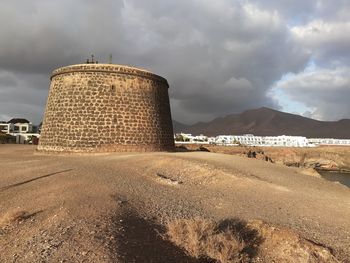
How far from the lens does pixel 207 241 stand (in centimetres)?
656

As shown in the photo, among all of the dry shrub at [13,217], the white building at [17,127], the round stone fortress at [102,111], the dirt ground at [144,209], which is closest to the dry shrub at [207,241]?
the dirt ground at [144,209]

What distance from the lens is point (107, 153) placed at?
71.1ft

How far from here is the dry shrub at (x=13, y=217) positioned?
7.77 meters

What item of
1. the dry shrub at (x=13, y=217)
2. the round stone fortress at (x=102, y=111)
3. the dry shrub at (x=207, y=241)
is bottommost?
the dry shrub at (x=207, y=241)

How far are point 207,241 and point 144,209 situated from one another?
2578 millimetres

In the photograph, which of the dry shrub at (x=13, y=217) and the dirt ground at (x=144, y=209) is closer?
the dirt ground at (x=144, y=209)

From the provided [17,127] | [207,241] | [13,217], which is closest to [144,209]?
[207,241]

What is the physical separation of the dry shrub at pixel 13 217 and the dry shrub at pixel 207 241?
3084mm

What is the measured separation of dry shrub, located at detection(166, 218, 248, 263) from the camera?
6.34 metres

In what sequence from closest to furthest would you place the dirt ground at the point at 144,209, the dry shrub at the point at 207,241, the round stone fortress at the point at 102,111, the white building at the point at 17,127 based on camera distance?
1. the dry shrub at the point at 207,241
2. the dirt ground at the point at 144,209
3. the round stone fortress at the point at 102,111
4. the white building at the point at 17,127

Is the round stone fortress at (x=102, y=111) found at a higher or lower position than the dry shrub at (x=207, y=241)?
higher

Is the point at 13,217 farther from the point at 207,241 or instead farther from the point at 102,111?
the point at 102,111

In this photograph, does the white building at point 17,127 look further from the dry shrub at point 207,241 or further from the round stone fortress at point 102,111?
the dry shrub at point 207,241

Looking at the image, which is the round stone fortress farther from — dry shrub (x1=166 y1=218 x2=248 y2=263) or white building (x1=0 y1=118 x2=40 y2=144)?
white building (x1=0 y1=118 x2=40 y2=144)
